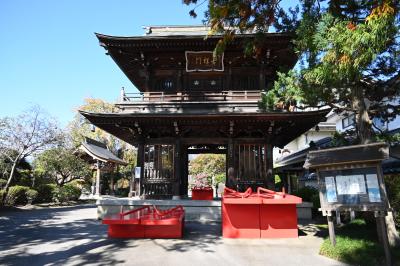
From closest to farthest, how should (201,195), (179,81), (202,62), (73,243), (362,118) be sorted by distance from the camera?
(362,118) < (73,243) < (202,62) < (179,81) < (201,195)

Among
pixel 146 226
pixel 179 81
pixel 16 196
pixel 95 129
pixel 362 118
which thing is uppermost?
pixel 95 129

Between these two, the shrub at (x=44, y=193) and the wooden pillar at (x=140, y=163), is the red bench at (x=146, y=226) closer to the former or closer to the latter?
the wooden pillar at (x=140, y=163)

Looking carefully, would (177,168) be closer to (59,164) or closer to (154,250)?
(154,250)

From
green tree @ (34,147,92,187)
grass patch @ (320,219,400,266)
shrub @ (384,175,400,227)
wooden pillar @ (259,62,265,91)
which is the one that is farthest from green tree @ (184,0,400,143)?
green tree @ (34,147,92,187)

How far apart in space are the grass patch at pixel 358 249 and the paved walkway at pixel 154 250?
27cm

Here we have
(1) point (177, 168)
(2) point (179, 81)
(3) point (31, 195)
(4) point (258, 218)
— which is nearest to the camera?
(4) point (258, 218)

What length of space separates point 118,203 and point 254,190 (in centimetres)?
611

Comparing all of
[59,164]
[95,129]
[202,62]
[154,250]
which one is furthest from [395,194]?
[95,129]

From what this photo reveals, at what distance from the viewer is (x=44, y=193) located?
23359 millimetres

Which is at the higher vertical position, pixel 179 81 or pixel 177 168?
pixel 179 81

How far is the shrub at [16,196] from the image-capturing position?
19.4 metres

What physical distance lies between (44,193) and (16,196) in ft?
11.4

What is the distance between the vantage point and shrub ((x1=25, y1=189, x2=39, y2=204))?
69.5 ft

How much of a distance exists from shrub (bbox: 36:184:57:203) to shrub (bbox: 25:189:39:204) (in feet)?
2.73
